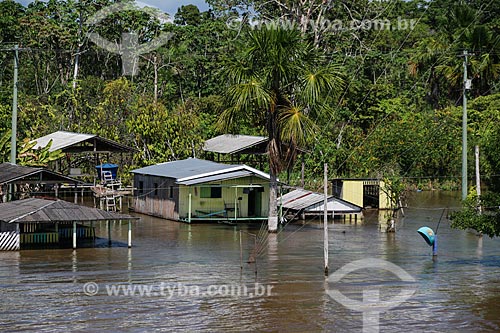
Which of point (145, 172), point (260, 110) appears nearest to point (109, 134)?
point (145, 172)

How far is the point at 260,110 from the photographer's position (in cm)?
4216

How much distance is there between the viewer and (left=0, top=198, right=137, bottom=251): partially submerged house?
109ft

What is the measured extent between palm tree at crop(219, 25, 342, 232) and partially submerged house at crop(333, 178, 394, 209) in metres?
11.0

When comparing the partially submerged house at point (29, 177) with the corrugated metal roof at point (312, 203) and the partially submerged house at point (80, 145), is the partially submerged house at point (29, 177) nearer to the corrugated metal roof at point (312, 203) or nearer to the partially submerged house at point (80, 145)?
the partially submerged house at point (80, 145)

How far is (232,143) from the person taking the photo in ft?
178

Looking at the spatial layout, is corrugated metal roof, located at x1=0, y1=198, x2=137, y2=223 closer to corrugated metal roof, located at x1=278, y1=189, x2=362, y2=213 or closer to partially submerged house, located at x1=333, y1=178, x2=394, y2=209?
corrugated metal roof, located at x1=278, y1=189, x2=362, y2=213

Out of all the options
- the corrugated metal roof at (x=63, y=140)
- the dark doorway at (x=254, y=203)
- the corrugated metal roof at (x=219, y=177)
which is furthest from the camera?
the corrugated metal roof at (x=63, y=140)

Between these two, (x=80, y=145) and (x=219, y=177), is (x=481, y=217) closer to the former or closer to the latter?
(x=219, y=177)

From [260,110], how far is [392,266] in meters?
12.0

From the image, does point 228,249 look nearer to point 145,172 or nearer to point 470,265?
point 470,265

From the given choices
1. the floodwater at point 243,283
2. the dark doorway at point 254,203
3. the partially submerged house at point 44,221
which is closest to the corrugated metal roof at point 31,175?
the partially submerged house at point 44,221

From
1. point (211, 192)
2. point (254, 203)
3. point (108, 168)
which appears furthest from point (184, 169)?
point (108, 168)

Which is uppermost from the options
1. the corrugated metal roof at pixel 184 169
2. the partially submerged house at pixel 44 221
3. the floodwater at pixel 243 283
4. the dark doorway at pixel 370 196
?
the corrugated metal roof at pixel 184 169

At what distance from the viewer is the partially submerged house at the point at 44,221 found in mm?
33312
